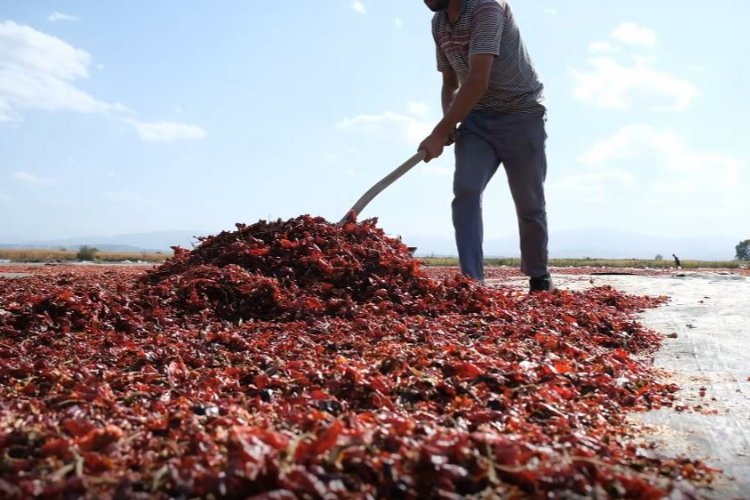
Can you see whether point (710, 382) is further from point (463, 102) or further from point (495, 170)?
point (495, 170)

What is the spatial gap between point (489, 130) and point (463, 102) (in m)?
0.42

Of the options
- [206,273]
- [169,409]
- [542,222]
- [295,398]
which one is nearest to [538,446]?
[295,398]

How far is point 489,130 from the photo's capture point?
5660 millimetres

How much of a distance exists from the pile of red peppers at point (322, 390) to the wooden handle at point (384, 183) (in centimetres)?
110

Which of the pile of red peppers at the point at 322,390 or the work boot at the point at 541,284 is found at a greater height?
the work boot at the point at 541,284

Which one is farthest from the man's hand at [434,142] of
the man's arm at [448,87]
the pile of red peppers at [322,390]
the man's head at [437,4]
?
the pile of red peppers at [322,390]

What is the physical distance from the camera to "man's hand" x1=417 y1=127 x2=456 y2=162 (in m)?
5.62

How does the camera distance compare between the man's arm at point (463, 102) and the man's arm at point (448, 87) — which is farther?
the man's arm at point (448, 87)

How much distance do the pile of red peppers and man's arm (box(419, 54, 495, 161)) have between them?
1.27 m

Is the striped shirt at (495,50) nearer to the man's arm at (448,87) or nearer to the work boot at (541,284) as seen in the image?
the man's arm at (448,87)

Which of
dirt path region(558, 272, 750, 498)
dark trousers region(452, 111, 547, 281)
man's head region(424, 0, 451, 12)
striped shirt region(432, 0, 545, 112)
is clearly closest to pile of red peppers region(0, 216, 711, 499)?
dirt path region(558, 272, 750, 498)

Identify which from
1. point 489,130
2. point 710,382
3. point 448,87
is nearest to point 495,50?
point 489,130

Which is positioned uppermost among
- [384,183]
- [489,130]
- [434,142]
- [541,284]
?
[489,130]

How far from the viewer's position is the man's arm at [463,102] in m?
5.28
